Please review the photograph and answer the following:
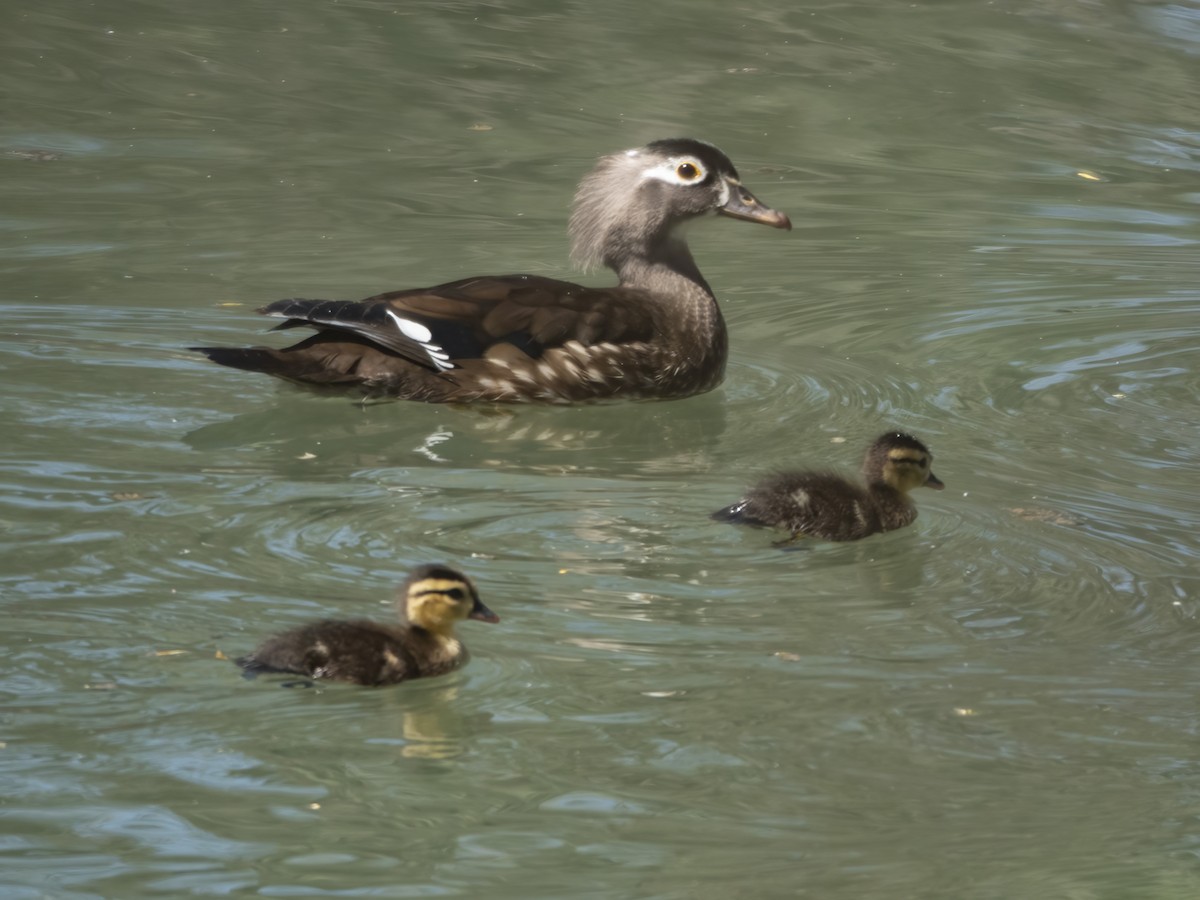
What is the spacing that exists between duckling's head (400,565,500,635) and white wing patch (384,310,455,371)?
7.39ft

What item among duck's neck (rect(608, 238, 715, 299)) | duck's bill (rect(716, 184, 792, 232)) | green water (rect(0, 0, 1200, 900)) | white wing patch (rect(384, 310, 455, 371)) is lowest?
green water (rect(0, 0, 1200, 900))

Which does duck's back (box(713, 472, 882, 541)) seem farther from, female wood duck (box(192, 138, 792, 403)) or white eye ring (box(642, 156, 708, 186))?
white eye ring (box(642, 156, 708, 186))

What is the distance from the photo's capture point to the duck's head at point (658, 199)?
27.6 feet

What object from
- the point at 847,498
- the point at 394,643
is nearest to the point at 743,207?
the point at 847,498

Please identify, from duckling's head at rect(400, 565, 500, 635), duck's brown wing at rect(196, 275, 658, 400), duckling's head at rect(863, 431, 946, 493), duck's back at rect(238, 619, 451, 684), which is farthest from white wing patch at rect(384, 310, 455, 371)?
duck's back at rect(238, 619, 451, 684)

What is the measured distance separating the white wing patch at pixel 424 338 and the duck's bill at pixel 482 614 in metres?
2.31

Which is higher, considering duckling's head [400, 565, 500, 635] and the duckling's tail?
duckling's head [400, 565, 500, 635]

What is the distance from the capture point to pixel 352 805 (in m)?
4.50

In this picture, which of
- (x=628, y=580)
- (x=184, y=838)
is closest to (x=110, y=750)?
(x=184, y=838)

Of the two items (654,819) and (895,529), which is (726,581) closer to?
(895,529)

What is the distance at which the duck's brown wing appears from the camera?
24.5 feet

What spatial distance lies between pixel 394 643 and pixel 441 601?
6.4 inches

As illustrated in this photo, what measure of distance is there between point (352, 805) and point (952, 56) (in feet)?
32.5

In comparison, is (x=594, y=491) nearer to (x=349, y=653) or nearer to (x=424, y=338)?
(x=424, y=338)
